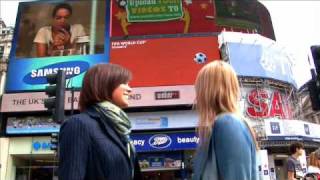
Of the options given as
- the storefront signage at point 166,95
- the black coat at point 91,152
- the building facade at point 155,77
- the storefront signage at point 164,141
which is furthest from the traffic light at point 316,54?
the storefront signage at point 166,95

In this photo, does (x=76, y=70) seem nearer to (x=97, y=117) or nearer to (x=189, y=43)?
(x=189, y=43)

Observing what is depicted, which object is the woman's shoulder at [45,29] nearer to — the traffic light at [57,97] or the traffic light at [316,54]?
the traffic light at [57,97]

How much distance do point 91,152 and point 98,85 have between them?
488 millimetres

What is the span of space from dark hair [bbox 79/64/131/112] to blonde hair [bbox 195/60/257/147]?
1.88 feet

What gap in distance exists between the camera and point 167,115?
22047 mm

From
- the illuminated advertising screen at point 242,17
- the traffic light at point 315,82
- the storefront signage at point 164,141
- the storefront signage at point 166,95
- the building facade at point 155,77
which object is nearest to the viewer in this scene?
the traffic light at point 315,82

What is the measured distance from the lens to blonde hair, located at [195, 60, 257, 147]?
9.32 feet

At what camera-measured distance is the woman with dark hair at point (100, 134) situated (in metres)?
2.71

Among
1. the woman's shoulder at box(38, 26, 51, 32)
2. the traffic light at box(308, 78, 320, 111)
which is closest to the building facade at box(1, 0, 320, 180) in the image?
the woman's shoulder at box(38, 26, 51, 32)

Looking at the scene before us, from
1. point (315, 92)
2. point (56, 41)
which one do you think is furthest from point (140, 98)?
point (315, 92)

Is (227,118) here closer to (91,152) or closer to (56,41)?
(91,152)

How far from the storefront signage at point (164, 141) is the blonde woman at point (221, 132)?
59.4 ft

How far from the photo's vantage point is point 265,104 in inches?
957

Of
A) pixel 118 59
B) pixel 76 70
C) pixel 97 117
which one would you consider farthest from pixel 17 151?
pixel 97 117
